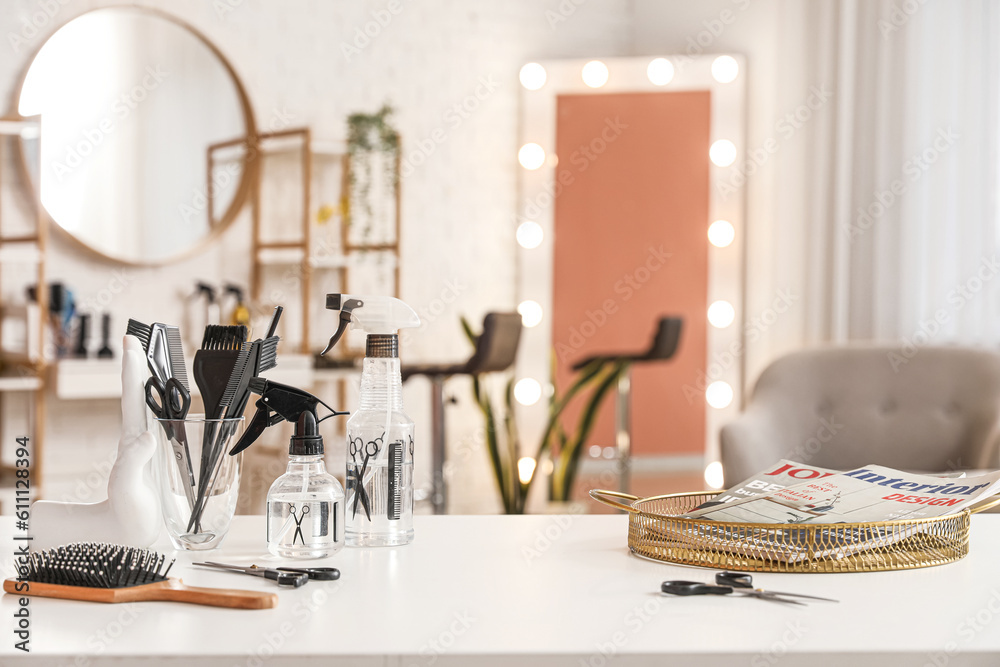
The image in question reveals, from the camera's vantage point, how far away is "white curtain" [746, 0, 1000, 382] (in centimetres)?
284

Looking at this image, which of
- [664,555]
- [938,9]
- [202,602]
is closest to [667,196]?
[938,9]

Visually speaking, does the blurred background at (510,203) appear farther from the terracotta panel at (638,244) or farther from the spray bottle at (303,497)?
the spray bottle at (303,497)

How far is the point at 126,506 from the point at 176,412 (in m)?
0.10

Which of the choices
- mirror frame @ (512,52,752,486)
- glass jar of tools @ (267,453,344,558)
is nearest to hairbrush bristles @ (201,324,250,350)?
glass jar of tools @ (267,453,344,558)

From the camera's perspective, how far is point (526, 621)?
733 millimetres

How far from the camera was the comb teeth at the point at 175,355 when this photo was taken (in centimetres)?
95

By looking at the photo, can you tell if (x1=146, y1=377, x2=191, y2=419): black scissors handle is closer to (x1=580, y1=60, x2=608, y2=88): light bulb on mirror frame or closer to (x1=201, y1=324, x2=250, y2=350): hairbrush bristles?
(x1=201, y1=324, x2=250, y2=350): hairbrush bristles

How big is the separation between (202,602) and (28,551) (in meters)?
0.28

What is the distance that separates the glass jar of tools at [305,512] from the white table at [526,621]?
24 mm

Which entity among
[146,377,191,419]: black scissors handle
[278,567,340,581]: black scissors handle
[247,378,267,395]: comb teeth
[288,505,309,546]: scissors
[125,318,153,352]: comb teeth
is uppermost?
[125,318,153,352]: comb teeth

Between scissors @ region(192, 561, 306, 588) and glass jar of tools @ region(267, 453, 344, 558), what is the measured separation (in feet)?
0.14

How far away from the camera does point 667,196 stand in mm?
4004

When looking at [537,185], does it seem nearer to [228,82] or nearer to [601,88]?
[601,88]

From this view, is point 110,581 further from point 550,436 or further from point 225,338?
point 550,436
